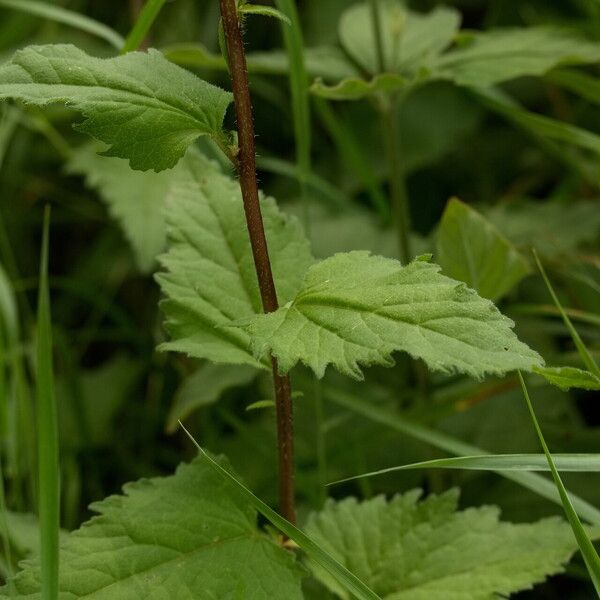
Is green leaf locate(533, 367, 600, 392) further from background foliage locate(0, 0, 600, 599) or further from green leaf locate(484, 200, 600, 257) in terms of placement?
green leaf locate(484, 200, 600, 257)

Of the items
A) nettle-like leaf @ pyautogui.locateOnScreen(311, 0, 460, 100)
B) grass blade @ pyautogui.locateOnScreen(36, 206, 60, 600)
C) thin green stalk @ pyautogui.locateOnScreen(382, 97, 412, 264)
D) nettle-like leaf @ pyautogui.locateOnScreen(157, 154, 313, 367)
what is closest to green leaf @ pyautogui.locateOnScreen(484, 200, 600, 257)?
thin green stalk @ pyautogui.locateOnScreen(382, 97, 412, 264)

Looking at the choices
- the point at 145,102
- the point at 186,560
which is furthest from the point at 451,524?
the point at 145,102

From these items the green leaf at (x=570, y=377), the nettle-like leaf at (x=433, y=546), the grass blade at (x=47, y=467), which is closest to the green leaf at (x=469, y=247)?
the nettle-like leaf at (x=433, y=546)

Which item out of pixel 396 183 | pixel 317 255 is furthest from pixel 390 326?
pixel 317 255

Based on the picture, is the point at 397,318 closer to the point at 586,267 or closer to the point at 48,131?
the point at 586,267

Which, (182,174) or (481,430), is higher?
(182,174)

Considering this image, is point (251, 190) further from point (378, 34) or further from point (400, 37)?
point (400, 37)
